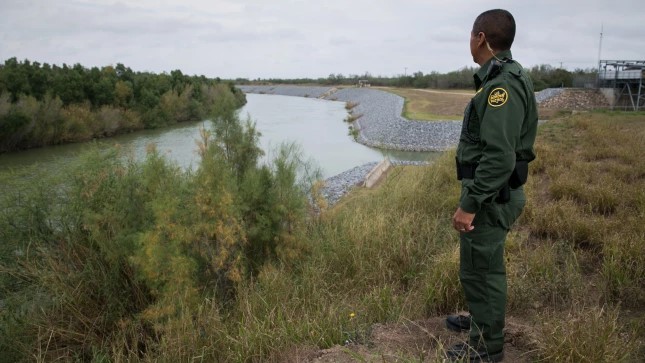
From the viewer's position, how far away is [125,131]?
29.9 meters

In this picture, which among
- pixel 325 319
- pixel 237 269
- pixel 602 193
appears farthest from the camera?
pixel 602 193

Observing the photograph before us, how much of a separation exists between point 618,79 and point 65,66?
3734cm

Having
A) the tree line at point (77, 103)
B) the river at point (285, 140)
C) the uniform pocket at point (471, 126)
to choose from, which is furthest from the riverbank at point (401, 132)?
the uniform pocket at point (471, 126)

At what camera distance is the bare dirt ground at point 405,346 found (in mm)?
2699

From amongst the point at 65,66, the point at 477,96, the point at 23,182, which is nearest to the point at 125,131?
the point at 65,66

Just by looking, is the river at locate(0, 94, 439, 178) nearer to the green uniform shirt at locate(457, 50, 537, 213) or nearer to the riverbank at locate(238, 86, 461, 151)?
the riverbank at locate(238, 86, 461, 151)

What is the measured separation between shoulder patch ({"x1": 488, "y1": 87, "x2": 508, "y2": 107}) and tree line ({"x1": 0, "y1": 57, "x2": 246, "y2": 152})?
13581mm

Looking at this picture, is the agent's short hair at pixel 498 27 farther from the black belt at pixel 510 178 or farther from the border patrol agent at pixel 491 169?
the black belt at pixel 510 178

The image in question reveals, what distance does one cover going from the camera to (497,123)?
2381 millimetres

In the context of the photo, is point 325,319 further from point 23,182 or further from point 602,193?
point 23,182

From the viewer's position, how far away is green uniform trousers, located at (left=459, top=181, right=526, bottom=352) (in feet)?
8.55

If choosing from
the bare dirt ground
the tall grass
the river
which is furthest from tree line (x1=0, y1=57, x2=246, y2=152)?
the bare dirt ground

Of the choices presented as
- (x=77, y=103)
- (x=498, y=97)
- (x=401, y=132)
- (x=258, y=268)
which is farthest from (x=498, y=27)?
(x=77, y=103)

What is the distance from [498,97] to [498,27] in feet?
1.53
